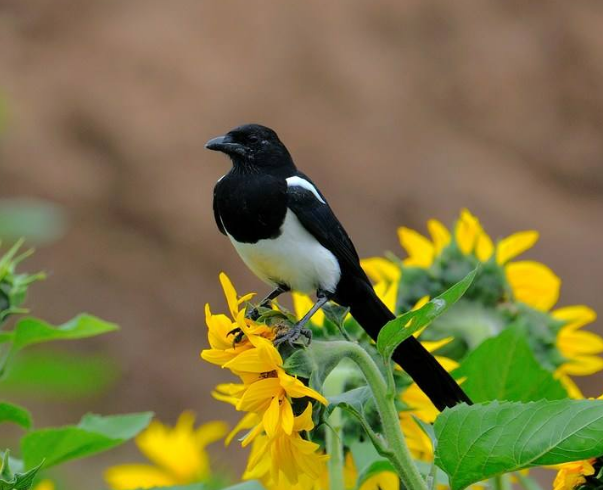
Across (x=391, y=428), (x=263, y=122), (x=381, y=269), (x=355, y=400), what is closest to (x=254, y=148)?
(x=381, y=269)

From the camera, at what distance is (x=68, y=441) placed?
1.58m

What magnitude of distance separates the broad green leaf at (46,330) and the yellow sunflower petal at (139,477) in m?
0.79

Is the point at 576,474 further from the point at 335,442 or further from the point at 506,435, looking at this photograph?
the point at 335,442

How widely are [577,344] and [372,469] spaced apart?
2.80 feet

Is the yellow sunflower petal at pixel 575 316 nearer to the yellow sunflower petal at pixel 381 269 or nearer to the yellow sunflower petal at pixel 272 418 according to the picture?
the yellow sunflower petal at pixel 381 269

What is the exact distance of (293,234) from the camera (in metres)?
1.86

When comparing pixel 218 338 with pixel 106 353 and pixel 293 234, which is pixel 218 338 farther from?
pixel 106 353

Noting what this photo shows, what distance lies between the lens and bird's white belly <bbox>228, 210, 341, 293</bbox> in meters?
1.82

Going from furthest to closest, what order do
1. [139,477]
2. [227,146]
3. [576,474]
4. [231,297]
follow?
[139,477] → [227,146] → [231,297] → [576,474]

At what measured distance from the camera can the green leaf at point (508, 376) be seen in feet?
5.35

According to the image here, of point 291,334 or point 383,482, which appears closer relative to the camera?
point 291,334

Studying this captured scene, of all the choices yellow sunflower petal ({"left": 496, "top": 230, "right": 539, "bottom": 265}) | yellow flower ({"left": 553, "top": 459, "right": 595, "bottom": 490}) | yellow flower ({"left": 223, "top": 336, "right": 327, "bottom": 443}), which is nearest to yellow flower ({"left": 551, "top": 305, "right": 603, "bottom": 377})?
yellow sunflower petal ({"left": 496, "top": 230, "right": 539, "bottom": 265})

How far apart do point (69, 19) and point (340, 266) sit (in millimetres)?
6986

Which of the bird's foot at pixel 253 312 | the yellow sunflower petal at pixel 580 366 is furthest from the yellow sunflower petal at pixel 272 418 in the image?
the yellow sunflower petal at pixel 580 366
